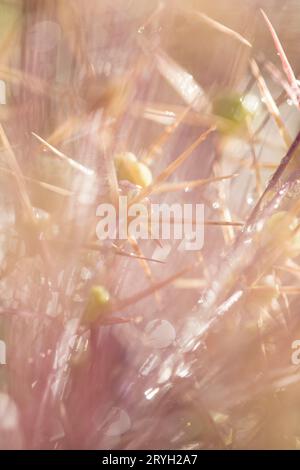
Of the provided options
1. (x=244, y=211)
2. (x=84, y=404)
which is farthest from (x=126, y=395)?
(x=244, y=211)

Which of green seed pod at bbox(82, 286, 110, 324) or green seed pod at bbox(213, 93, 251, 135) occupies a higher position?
green seed pod at bbox(213, 93, 251, 135)

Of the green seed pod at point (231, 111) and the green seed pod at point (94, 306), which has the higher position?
the green seed pod at point (231, 111)

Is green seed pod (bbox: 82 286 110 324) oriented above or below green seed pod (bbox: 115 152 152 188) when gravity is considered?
below

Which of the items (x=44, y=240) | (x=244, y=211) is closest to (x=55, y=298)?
(x=44, y=240)

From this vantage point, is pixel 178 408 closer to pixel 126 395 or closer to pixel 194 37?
pixel 126 395

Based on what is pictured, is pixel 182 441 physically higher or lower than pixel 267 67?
lower

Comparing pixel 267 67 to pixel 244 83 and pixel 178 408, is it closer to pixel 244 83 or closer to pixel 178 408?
pixel 244 83

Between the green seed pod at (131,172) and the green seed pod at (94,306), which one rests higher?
the green seed pod at (131,172)

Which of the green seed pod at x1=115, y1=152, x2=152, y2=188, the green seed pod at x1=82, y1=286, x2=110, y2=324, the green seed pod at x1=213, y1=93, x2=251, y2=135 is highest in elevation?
the green seed pod at x1=213, y1=93, x2=251, y2=135

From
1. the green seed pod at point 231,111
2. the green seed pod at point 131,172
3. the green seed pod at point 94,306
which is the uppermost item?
the green seed pod at point 231,111
